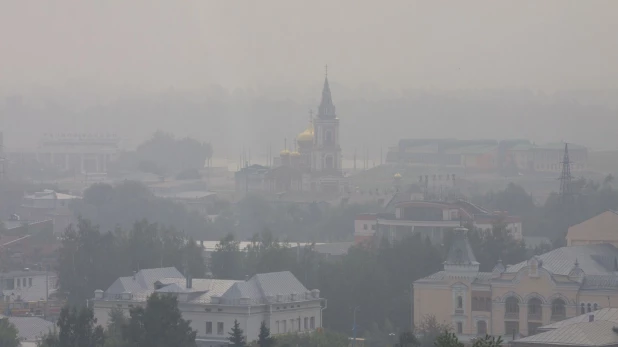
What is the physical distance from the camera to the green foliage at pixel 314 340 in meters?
53.4

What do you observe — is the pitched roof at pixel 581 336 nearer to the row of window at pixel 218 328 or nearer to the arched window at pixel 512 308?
the row of window at pixel 218 328

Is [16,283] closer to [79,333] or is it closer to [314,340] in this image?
[314,340]

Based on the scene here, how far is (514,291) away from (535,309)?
803 mm

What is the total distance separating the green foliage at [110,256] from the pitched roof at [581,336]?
787 inches

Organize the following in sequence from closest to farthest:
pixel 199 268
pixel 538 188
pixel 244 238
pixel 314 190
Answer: pixel 199 268, pixel 244 238, pixel 314 190, pixel 538 188

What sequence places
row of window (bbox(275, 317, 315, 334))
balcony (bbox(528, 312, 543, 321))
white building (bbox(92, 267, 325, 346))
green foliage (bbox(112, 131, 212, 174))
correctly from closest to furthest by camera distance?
white building (bbox(92, 267, 325, 346)) < row of window (bbox(275, 317, 315, 334)) < balcony (bbox(528, 312, 543, 321)) < green foliage (bbox(112, 131, 212, 174))

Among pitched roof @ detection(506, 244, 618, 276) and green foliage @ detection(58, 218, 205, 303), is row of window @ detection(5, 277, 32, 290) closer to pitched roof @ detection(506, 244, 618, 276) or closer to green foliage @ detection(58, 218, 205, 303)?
green foliage @ detection(58, 218, 205, 303)

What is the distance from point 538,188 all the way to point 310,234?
1435 inches

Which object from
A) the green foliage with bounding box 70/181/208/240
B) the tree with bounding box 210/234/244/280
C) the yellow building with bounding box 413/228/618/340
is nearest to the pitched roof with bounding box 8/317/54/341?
the tree with bounding box 210/234/244/280

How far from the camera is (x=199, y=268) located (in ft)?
228

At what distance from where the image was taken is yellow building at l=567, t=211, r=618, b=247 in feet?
232

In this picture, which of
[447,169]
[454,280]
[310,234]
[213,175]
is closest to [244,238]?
[310,234]

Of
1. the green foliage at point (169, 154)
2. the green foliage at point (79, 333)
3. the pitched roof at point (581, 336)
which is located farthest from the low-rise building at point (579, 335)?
the green foliage at point (169, 154)

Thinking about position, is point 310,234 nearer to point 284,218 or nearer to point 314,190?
point 284,218
